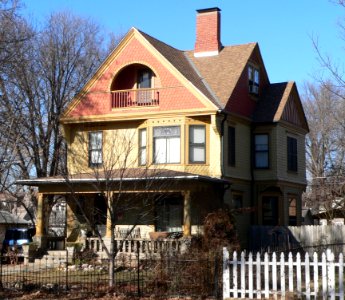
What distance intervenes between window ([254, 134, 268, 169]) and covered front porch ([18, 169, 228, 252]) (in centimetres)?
377

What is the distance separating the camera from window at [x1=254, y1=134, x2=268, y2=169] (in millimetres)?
29781

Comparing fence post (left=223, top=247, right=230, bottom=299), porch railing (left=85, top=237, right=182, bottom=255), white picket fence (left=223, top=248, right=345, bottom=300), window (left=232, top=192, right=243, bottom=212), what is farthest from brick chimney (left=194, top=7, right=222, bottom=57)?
fence post (left=223, top=247, right=230, bottom=299)

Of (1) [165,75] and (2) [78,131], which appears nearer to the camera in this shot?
(1) [165,75]

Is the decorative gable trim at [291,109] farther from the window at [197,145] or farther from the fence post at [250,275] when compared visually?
the fence post at [250,275]

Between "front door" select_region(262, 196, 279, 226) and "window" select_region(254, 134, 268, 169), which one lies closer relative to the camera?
"window" select_region(254, 134, 268, 169)

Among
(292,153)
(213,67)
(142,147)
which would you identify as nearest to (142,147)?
(142,147)

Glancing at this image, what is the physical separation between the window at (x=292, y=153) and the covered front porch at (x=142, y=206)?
5.90 m

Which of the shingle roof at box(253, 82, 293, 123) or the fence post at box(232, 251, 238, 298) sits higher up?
the shingle roof at box(253, 82, 293, 123)

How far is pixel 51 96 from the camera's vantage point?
37.7 meters

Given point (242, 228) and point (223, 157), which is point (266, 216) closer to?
point (242, 228)

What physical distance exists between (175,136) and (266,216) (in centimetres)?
673

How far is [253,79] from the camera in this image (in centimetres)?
3117

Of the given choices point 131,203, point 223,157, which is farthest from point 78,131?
point 223,157

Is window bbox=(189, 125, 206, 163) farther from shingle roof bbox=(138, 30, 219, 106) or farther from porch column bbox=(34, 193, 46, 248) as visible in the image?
porch column bbox=(34, 193, 46, 248)
